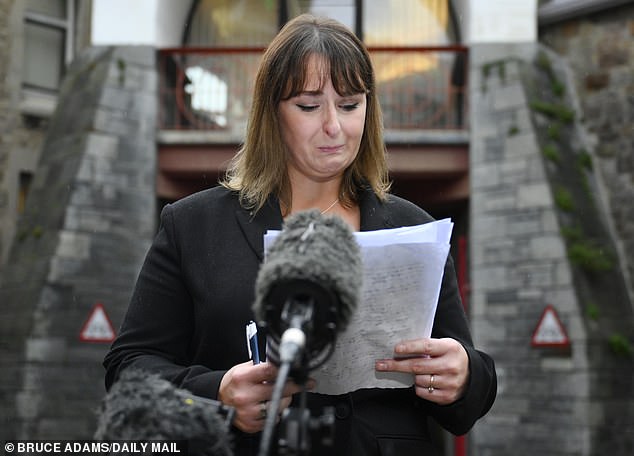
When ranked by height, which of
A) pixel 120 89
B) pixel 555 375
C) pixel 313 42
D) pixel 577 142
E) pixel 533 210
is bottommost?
pixel 555 375

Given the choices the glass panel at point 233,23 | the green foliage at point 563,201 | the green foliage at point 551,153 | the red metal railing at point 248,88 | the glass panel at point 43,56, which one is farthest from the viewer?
the glass panel at point 43,56

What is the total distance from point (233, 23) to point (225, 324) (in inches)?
466

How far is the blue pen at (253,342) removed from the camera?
6.83 ft

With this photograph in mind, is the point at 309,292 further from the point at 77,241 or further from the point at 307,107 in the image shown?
the point at 77,241

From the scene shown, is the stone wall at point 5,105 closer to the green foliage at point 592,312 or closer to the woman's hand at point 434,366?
the green foliage at point 592,312

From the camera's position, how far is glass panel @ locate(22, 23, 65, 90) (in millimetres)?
13766

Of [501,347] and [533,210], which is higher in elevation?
[533,210]

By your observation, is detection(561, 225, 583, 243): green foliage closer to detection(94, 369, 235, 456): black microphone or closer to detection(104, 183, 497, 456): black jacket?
detection(104, 183, 497, 456): black jacket

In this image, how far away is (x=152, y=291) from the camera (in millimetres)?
2334

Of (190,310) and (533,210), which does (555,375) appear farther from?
(190,310)

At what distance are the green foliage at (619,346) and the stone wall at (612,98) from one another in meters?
1.01

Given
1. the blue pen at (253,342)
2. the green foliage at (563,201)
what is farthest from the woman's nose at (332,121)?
the green foliage at (563,201)

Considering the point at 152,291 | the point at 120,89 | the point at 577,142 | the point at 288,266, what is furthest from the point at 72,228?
the point at 288,266

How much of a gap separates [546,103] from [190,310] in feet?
29.8
